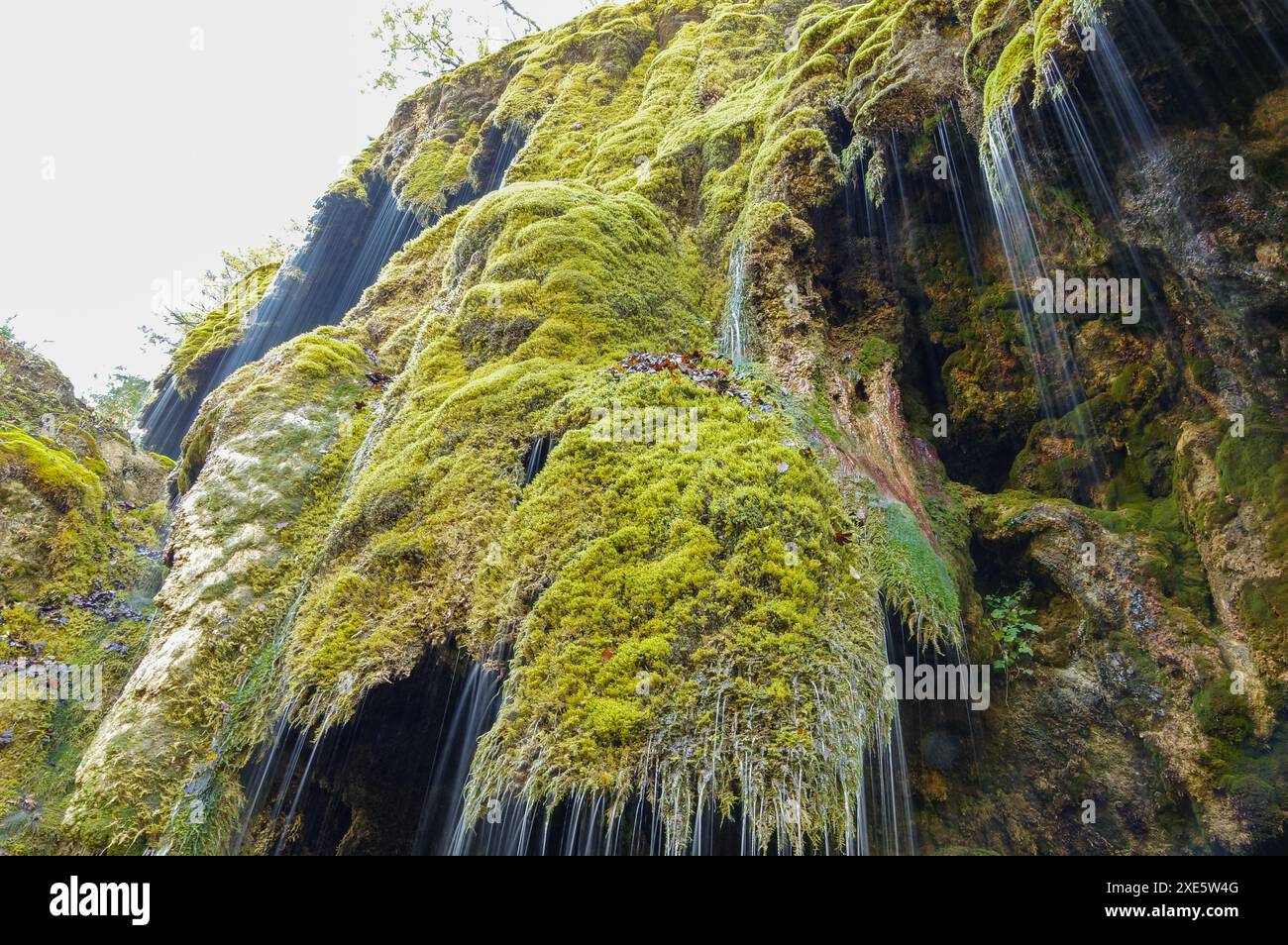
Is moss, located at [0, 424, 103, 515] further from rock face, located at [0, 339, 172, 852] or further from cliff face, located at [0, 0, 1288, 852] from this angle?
cliff face, located at [0, 0, 1288, 852]

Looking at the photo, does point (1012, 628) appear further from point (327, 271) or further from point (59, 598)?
point (327, 271)

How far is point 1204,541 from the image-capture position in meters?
5.44

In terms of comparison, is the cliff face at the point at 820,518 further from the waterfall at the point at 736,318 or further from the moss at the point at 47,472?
the moss at the point at 47,472

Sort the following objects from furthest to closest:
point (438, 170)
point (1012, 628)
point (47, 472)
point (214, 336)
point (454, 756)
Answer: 1. point (438, 170)
2. point (214, 336)
3. point (47, 472)
4. point (1012, 628)
5. point (454, 756)

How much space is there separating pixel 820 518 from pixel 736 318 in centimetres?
366

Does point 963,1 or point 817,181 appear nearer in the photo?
point 963,1

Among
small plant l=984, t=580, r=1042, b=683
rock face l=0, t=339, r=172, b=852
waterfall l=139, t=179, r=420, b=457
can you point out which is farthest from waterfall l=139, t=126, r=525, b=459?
small plant l=984, t=580, r=1042, b=683

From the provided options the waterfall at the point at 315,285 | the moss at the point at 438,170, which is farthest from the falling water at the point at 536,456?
the waterfall at the point at 315,285

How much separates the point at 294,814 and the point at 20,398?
13738mm

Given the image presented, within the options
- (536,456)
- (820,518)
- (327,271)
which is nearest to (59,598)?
(536,456)

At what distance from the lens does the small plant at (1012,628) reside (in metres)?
5.99

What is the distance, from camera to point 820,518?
4957 mm

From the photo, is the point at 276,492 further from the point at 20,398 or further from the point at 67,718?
the point at 20,398
